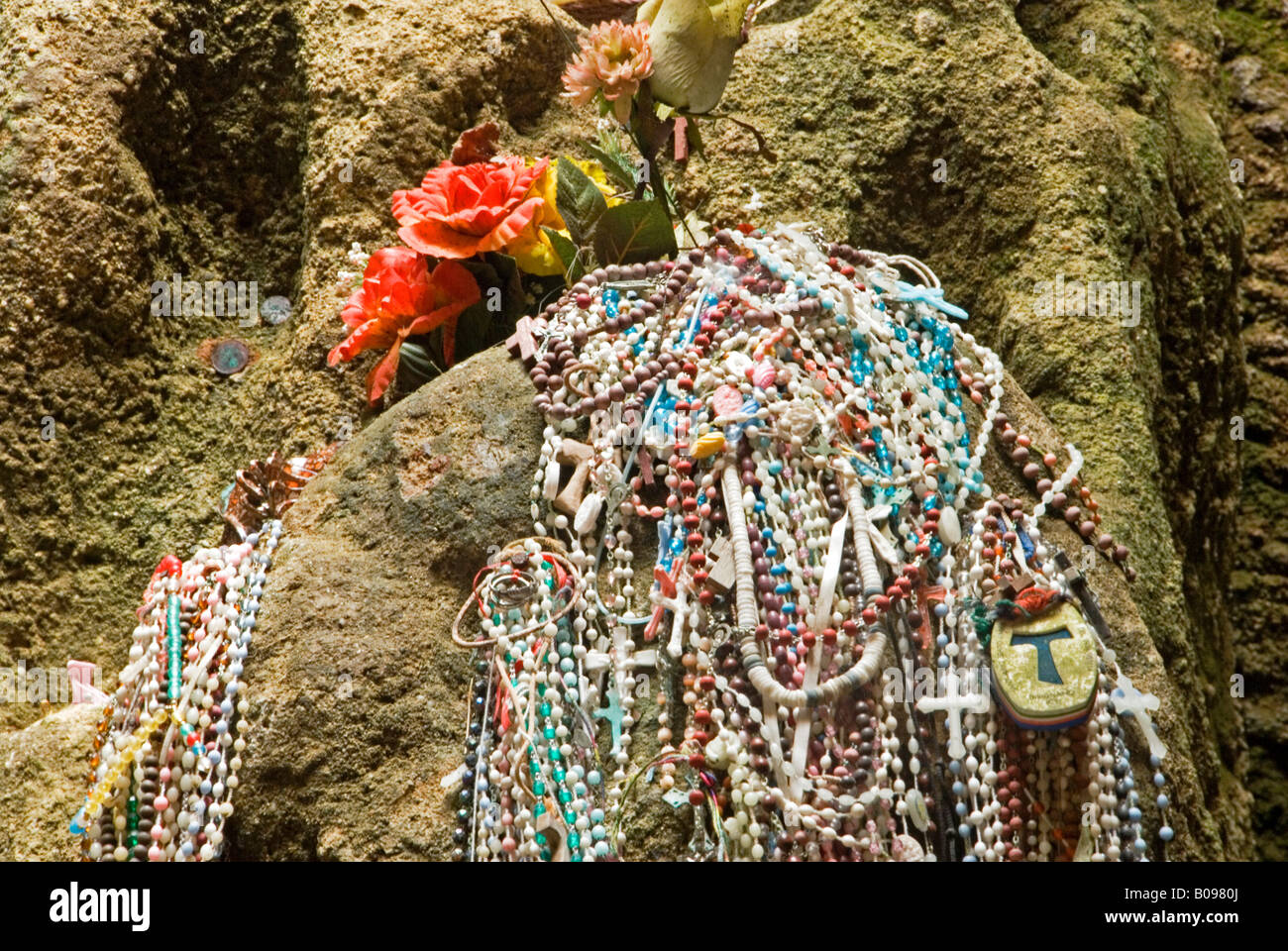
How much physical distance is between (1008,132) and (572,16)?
0.69 metres

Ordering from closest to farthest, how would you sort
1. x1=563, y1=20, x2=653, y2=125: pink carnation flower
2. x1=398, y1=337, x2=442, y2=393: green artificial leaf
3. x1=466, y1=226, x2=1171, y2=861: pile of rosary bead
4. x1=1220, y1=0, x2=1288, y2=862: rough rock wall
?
x1=466, y1=226, x2=1171, y2=861: pile of rosary bead → x1=563, y1=20, x2=653, y2=125: pink carnation flower → x1=398, y1=337, x2=442, y2=393: green artificial leaf → x1=1220, y1=0, x2=1288, y2=862: rough rock wall

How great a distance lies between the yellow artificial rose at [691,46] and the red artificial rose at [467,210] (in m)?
0.20

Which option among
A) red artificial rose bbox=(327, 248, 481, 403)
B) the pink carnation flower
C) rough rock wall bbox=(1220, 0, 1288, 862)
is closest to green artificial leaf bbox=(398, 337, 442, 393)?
red artificial rose bbox=(327, 248, 481, 403)

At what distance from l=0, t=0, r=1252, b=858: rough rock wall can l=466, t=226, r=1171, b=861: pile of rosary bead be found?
1.67ft

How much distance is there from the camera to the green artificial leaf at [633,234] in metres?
1.71

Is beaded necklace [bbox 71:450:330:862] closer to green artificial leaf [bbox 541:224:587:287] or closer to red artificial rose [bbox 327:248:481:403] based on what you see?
red artificial rose [bbox 327:248:481:403]

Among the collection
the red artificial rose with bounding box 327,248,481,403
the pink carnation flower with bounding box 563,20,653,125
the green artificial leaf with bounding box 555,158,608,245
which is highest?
the pink carnation flower with bounding box 563,20,653,125

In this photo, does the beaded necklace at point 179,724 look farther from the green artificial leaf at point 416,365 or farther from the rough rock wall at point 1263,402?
the rough rock wall at point 1263,402

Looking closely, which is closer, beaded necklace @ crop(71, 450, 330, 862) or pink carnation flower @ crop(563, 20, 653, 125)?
beaded necklace @ crop(71, 450, 330, 862)

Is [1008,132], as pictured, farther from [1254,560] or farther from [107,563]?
[107,563]

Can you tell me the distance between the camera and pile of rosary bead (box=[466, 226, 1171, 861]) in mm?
1356

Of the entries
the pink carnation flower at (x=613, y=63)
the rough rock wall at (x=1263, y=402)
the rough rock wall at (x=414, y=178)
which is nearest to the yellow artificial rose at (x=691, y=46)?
the pink carnation flower at (x=613, y=63)

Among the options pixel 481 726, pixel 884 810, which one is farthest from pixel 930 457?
pixel 481 726

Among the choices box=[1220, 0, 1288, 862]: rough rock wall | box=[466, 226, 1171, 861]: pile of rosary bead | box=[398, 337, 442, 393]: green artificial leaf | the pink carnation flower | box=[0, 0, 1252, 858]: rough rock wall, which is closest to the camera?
box=[466, 226, 1171, 861]: pile of rosary bead
